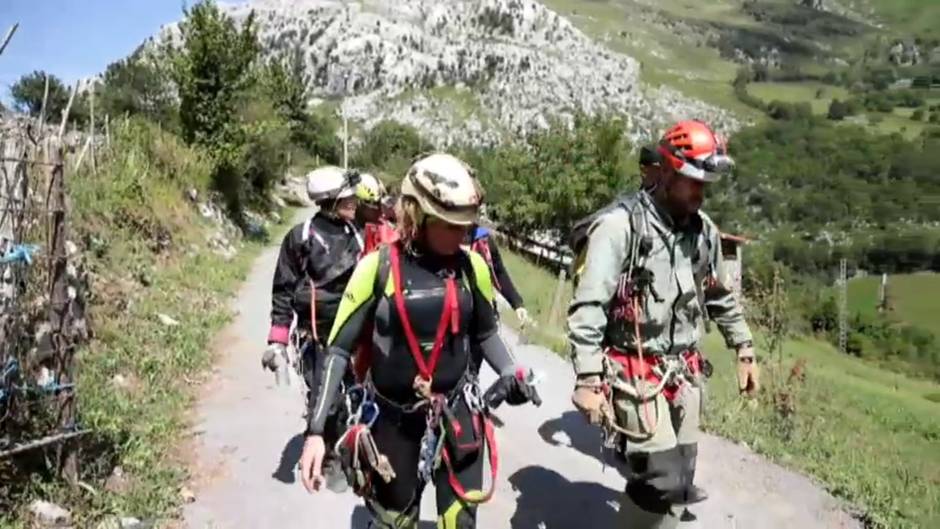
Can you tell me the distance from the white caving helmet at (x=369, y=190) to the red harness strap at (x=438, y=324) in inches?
109

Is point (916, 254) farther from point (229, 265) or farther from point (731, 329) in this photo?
point (731, 329)

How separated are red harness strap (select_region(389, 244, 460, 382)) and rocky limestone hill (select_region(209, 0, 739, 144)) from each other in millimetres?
124741

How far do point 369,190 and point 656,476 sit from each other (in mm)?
3215

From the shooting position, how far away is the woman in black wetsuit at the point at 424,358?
3.31 m

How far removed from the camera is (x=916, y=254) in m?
123

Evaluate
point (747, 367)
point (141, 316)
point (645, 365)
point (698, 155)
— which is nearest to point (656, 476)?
point (645, 365)

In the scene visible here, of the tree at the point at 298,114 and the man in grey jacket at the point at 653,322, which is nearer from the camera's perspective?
the man in grey jacket at the point at 653,322

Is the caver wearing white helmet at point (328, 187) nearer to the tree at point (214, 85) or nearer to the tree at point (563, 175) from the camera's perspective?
the tree at point (214, 85)

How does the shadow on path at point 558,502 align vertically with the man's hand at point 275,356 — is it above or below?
below

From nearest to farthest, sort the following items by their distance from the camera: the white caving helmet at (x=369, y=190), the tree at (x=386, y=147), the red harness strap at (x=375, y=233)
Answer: the red harness strap at (x=375, y=233) < the white caving helmet at (x=369, y=190) < the tree at (x=386, y=147)

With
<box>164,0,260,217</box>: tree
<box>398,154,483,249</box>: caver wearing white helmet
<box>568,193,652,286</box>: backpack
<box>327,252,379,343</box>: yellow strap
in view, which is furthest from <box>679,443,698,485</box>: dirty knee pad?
<box>164,0,260,217</box>: tree

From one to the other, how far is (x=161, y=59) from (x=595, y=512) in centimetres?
2728

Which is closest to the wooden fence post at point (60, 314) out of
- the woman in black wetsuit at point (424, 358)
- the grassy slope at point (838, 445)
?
the woman in black wetsuit at point (424, 358)

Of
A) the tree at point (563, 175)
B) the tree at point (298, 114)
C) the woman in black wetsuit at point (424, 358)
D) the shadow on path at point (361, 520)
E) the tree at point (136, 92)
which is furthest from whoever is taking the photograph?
the tree at point (298, 114)
